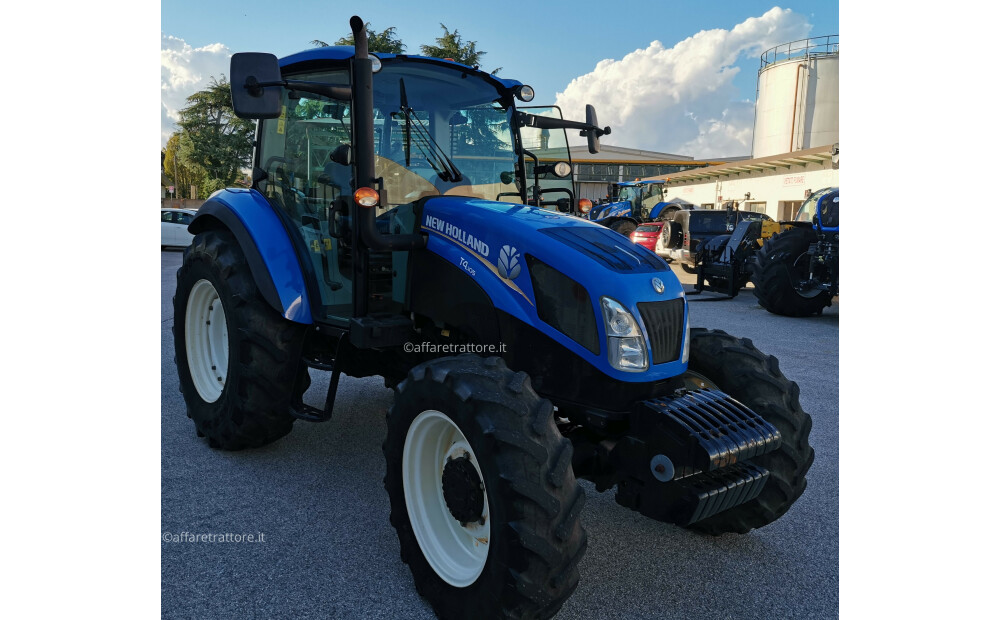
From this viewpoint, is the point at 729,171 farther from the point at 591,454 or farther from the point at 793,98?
the point at 591,454

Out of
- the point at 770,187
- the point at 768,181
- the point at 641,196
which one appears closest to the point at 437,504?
the point at 641,196

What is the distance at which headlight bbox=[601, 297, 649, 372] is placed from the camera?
101 inches

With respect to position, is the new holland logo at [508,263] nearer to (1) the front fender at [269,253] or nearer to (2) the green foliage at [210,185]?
(1) the front fender at [269,253]

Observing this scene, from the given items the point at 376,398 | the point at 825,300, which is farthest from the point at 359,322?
the point at 825,300

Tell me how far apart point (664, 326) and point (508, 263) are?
2.24ft

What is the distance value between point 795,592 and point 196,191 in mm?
41143

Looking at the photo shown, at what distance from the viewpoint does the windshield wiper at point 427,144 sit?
11.2 ft

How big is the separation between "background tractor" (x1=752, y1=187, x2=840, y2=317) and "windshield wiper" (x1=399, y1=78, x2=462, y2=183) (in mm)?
7646

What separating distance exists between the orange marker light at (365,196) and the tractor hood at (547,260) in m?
0.34

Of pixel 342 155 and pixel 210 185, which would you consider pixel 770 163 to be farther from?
pixel 342 155

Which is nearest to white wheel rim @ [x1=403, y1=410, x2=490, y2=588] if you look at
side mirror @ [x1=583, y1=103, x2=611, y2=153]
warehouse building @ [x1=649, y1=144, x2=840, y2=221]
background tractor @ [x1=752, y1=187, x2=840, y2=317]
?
side mirror @ [x1=583, y1=103, x2=611, y2=153]

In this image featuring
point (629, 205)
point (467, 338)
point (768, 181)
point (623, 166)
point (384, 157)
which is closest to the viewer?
point (467, 338)

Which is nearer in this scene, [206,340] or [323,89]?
[323,89]

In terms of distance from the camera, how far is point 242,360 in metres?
3.65
